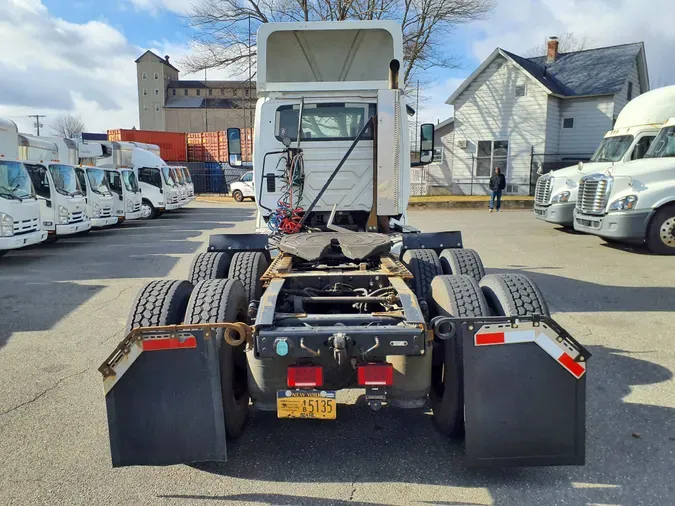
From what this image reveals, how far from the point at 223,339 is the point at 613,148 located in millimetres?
12804

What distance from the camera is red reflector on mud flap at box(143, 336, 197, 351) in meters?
2.96

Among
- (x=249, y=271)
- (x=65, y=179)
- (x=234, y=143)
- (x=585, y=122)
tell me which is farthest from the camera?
(x=585, y=122)

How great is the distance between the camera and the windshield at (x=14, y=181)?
35.8 feet

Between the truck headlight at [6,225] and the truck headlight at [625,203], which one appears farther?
the truck headlight at [625,203]

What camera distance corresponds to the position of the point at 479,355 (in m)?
2.97

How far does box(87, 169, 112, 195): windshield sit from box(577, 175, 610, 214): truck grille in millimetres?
13204

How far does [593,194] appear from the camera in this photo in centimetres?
1161

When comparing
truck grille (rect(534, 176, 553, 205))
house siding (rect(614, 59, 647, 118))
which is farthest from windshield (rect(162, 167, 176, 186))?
house siding (rect(614, 59, 647, 118))

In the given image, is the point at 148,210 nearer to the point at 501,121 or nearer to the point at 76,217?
the point at 76,217

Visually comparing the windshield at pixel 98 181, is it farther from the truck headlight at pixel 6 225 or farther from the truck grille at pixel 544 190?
the truck grille at pixel 544 190

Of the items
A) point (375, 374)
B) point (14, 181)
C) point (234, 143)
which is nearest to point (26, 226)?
point (14, 181)

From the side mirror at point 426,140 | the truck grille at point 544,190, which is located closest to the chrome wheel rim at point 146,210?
the truck grille at point 544,190

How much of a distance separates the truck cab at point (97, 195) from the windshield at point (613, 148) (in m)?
13.6

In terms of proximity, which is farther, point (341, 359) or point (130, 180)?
point (130, 180)
